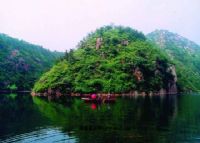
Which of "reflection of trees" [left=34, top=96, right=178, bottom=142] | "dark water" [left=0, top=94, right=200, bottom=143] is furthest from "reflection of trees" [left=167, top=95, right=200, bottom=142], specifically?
"reflection of trees" [left=34, top=96, right=178, bottom=142]

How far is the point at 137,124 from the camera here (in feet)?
236

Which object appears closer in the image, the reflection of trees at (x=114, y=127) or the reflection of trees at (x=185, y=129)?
the reflection of trees at (x=185, y=129)

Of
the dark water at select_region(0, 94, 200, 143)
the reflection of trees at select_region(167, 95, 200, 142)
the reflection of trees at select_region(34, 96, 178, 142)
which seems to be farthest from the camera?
the reflection of trees at select_region(34, 96, 178, 142)

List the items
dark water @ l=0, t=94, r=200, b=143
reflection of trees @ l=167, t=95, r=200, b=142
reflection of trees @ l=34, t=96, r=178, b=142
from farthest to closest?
reflection of trees @ l=34, t=96, r=178, b=142, reflection of trees @ l=167, t=95, r=200, b=142, dark water @ l=0, t=94, r=200, b=143

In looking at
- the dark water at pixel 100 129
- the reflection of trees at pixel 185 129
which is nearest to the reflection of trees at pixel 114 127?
the dark water at pixel 100 129

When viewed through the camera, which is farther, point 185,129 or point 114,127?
point 114,127

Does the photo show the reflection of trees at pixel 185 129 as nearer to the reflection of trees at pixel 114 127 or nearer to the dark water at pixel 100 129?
the dark water at pixel 100 129

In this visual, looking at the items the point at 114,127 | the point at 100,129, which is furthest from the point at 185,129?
the point at 100,129

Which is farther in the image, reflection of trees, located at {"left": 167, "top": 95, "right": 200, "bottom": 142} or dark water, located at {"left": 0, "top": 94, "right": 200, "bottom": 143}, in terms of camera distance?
reflection of trees, located at {"left": 167, "top": 95, "right": 200, "bottom": 142}

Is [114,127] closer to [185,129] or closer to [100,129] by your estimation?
[100,129]

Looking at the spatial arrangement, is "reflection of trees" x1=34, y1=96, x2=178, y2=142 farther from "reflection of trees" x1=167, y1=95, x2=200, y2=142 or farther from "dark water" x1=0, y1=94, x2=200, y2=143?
"reflection of trees" x1=167, y1=95, x2=200, y2=142

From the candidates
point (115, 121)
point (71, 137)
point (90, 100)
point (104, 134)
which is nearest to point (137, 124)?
point (115, 121)

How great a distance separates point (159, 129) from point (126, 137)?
10.4 metres

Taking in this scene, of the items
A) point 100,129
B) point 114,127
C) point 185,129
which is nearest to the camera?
point 100,129
